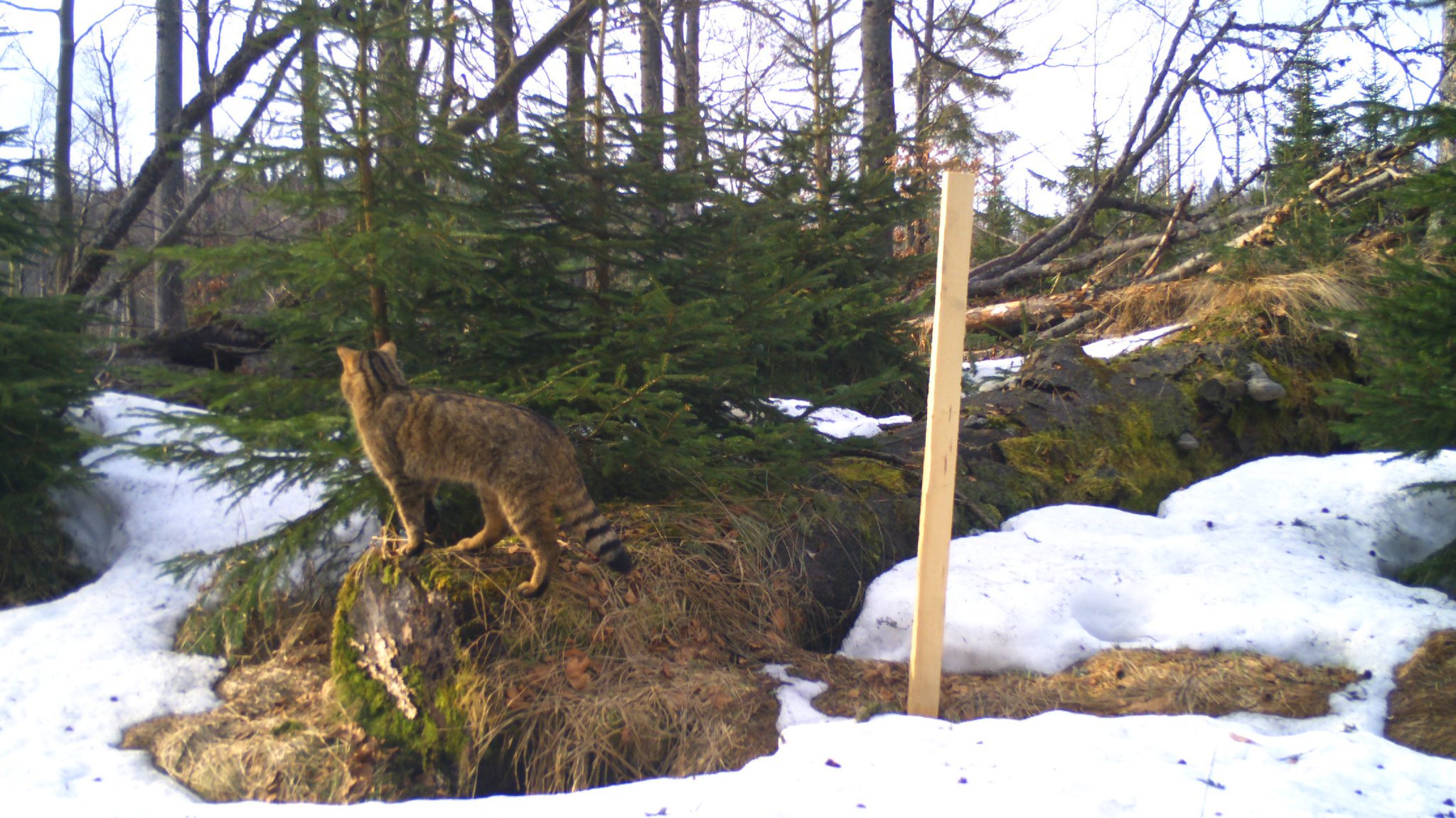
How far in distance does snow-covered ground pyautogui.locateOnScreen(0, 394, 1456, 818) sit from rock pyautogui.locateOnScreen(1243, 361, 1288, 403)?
947mm

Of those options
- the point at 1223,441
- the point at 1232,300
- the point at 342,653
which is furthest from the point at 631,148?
the point at 1232,300

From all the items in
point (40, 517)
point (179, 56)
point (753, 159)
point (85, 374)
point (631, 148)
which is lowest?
point (40, 517)

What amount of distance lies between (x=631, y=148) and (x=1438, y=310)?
436cm

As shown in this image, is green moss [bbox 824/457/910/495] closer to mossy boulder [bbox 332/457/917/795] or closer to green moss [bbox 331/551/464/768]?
mossy boulder [bbox 332/457/917/795]

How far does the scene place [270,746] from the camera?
3.81 metres

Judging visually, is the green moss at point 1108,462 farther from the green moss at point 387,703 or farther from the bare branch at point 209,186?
the bare branch at point 209,186

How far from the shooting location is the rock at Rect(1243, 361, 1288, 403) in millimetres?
7039

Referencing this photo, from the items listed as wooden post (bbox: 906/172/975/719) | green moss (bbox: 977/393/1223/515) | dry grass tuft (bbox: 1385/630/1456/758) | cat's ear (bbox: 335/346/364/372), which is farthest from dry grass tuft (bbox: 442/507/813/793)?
dry grass tuft (bbox: 1385/630/1456/758)

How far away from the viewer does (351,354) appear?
151 inches

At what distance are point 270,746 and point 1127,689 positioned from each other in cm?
395

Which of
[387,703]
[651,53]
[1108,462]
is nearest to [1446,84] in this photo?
[1108,462]

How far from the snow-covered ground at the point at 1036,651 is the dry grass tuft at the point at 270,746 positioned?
0.13 metres

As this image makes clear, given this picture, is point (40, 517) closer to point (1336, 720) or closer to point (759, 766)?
point (759, 766)

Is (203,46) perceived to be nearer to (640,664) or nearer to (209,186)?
(209,186)
